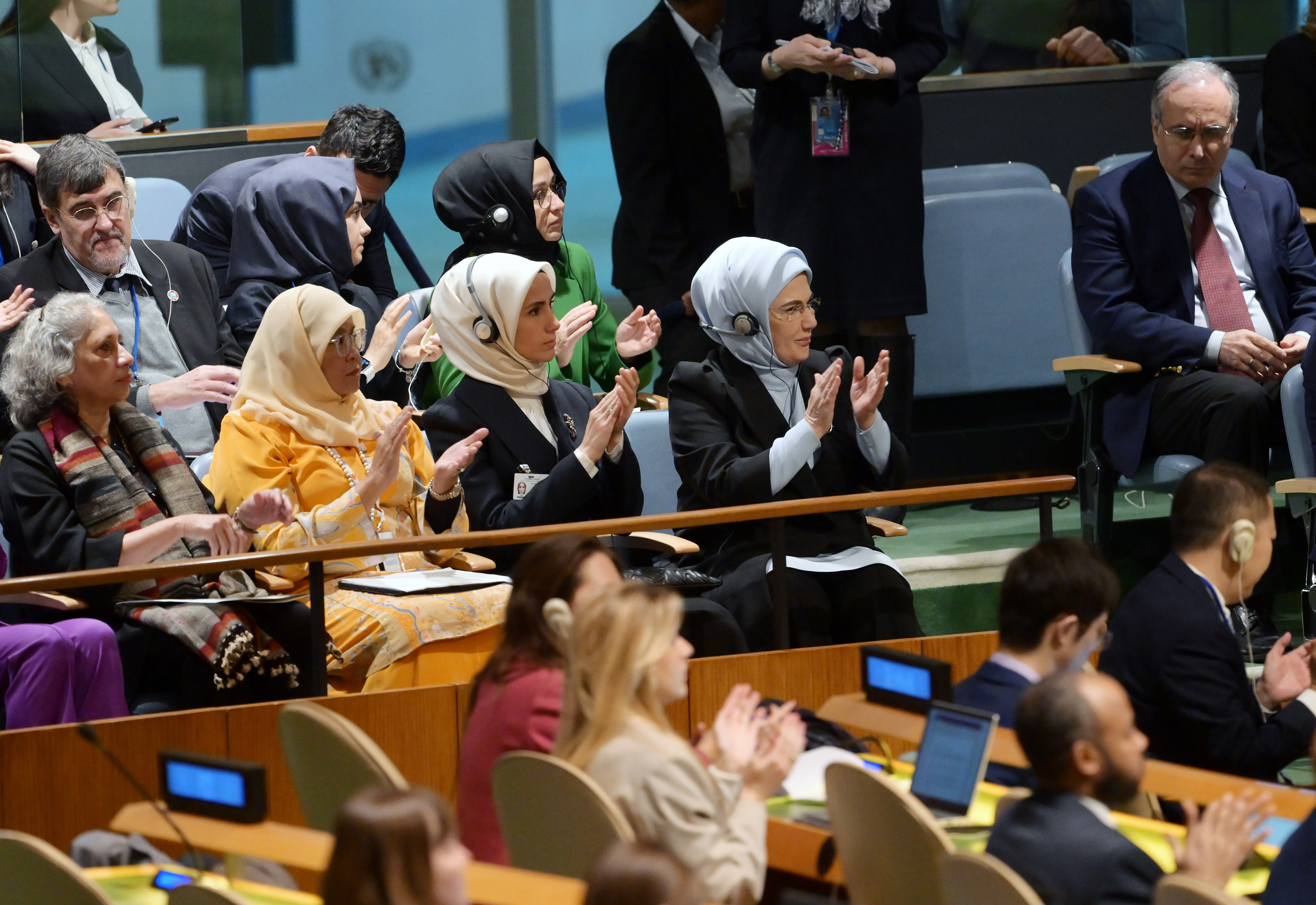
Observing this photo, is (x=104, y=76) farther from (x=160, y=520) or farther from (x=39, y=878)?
(x=39, y=878)

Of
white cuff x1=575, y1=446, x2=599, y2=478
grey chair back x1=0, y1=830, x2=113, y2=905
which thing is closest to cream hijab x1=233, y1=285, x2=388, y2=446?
white cuff x1=575, y1=446, x2=599, y2=478

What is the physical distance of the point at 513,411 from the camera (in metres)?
4.02

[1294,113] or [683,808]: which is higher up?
[1294,113]

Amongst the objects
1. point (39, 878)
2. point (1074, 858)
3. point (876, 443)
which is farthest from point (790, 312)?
point (39, 878)

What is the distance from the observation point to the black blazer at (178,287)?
13.7 feet

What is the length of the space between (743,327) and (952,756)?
180 centimetres

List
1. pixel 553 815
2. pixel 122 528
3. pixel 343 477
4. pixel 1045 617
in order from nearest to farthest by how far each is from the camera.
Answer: pixel 553 815
pixel 1045 617
pixel 122 528
pixel 343 477

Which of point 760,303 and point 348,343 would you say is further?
point 760,303

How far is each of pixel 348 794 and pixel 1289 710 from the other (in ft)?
5.51

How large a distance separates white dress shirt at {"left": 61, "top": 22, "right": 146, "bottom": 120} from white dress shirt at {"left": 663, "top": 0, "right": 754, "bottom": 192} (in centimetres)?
187

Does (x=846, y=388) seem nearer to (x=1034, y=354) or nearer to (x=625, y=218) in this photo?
(x=625, y=218)

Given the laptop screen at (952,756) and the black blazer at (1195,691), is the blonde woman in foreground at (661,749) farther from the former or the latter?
the black blazer at (1195,691)

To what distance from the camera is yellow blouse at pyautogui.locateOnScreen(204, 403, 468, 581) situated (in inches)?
144

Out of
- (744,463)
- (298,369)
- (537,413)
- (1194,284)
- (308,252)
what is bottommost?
(744,463)
